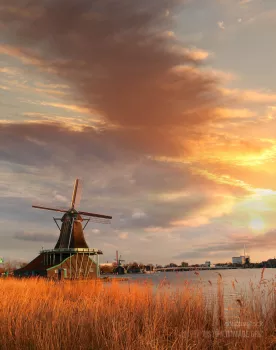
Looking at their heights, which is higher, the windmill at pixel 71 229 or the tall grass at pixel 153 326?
the windmill at pixel 71 229

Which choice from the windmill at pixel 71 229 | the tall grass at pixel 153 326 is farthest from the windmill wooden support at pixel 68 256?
the tall grass at pixel 153 326

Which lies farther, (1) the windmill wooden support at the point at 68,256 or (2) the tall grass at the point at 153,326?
(1) the windmill wooden support at the point at 68,256

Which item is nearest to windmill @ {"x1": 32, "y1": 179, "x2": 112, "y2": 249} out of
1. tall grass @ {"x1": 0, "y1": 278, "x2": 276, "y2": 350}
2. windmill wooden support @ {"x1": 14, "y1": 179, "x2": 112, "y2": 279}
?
windmill wooden support @ {"x1": 14, "y1": 179, "x2": 112, "y2": 279}

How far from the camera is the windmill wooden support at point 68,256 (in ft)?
151

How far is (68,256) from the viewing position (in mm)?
47875

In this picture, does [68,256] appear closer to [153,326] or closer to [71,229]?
[71,229]

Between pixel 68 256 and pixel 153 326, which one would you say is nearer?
pixel 153 326

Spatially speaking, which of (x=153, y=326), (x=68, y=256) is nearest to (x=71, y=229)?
(x=68, y=256)

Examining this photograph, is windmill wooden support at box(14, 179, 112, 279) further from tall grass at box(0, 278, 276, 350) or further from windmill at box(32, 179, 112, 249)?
tall grass at box(0, 278, 276, 350)

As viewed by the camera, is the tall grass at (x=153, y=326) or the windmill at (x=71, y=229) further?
the windmill at (x=71, y=229)

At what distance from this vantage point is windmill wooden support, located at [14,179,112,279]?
46.0 metres

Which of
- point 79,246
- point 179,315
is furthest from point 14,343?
point 79,246

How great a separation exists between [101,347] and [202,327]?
2867mm

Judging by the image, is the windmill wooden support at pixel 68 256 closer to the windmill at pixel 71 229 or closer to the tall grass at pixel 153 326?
the windmill at pixel 71 229
